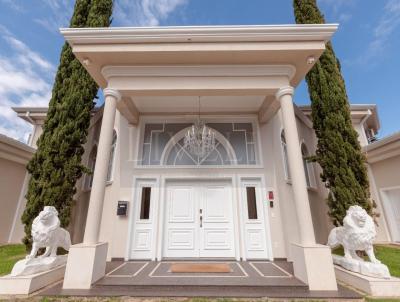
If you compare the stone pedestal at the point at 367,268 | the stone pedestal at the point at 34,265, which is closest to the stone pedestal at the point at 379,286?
the stone pedestal at the point at 367,268

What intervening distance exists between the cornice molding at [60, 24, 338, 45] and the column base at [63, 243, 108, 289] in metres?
3.55

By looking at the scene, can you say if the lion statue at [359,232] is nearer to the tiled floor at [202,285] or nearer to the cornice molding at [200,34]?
the tiled floor at [202,285]

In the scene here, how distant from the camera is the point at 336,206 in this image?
4.37 meters

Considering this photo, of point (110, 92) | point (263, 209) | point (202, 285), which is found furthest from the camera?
point (263, 209)

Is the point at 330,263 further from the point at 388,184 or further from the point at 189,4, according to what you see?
the point at 189,4

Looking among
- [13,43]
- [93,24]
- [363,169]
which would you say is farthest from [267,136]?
[13,43]

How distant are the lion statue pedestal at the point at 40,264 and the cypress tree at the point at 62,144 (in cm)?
106

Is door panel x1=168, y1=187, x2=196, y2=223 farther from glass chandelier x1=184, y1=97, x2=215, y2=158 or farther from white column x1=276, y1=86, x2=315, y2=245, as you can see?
white column x1=276, y1=86, x2=315, y2=245

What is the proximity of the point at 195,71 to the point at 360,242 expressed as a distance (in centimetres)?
399

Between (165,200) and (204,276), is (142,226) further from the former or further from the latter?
(204,276)

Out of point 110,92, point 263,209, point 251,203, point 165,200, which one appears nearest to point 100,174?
point 110,92

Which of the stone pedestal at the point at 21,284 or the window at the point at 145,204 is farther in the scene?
the window at the point at 145,204

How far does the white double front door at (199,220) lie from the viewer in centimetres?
477

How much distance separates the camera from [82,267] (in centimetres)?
291
